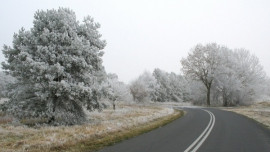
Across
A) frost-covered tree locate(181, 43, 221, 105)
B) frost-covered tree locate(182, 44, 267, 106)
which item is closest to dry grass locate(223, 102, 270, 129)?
frost-covered tree locate(182, 44, 267, 106)

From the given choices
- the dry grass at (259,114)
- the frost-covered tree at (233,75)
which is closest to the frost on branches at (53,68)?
the dry grass at (259,114)

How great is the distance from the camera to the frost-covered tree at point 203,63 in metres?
52.8

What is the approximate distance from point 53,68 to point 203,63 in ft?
Answer: 141

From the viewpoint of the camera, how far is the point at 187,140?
36.1 ft

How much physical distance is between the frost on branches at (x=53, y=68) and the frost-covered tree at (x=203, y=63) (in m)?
38.1

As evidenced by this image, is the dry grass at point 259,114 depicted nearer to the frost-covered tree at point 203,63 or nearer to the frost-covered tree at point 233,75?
the frost-covered tree at point 233,75

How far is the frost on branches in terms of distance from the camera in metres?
16.7

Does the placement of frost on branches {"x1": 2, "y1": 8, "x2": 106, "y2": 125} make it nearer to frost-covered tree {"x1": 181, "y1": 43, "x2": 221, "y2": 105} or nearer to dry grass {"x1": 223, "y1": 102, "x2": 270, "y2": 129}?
dry grass {"x1": 223, "y1": 102, "x2": 270, "y2": 129}

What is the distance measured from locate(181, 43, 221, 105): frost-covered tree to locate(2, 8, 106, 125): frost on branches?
38111mm

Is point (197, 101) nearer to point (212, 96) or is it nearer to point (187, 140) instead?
point (212, 96)

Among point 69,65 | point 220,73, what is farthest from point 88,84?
point 220,73

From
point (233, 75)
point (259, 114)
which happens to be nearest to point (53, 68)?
point (259, 114)

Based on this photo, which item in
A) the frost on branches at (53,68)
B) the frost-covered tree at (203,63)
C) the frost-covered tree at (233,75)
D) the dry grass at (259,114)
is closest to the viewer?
the frost on branches at (53,68)

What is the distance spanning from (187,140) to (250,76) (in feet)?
146
